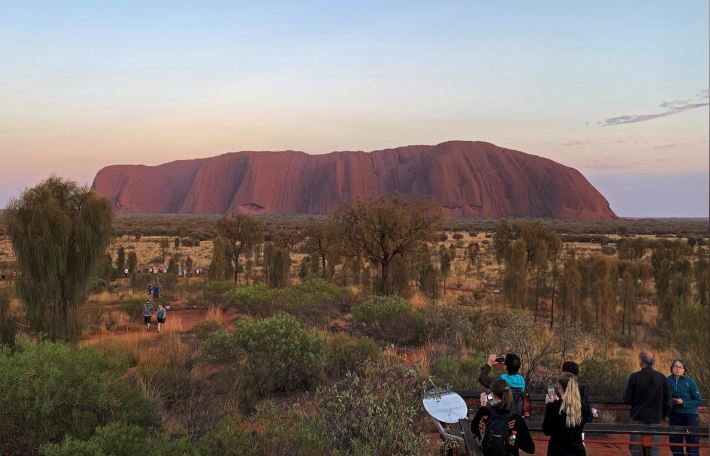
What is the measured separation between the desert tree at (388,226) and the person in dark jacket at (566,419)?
1362 cm

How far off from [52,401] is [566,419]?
4.41 meters

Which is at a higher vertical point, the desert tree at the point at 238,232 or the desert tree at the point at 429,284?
the desert tree at the point at 238,232

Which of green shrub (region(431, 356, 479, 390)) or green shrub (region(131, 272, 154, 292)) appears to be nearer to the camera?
green shrub (region(431, 356, 479, 390))

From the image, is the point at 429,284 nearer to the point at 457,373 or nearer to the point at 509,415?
the point at 457,373

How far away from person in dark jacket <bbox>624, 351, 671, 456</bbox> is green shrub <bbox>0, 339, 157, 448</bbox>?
17.5 ft

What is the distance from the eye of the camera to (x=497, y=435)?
11.9 feet

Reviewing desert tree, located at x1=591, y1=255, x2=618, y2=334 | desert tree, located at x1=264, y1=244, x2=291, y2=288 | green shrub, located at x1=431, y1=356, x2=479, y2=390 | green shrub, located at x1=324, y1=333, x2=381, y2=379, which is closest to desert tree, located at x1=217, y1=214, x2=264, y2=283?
desert tree, located at x1=264, y1=244, x2=291, y2=288

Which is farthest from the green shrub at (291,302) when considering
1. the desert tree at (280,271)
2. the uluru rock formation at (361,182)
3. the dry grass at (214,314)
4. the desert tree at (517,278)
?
the uluru rock formation at (361,182)

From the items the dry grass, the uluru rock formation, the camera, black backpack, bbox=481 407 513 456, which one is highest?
the uluru rock formation

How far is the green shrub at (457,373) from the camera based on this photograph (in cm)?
735

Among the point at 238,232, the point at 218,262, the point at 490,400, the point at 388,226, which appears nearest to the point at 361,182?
the point at 238,232

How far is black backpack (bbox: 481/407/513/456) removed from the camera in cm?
361

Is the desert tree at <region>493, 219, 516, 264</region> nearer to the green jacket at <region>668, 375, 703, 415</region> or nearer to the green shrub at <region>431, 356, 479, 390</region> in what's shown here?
the green shrub at <region>431, 356, 479, 390</region>

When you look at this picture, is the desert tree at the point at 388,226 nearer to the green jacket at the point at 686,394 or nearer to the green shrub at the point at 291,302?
the green shrub at the point at 291,302
